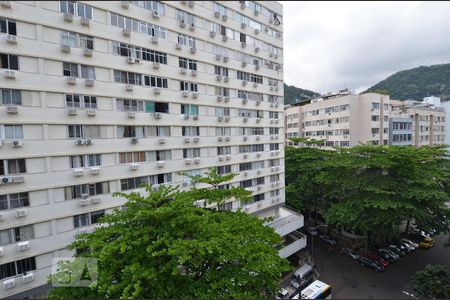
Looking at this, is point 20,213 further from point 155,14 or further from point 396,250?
point 396,250

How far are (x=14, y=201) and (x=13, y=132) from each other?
2.49m

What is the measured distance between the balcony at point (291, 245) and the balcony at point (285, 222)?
64 cm

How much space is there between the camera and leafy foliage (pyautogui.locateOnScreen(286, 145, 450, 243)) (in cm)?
1354

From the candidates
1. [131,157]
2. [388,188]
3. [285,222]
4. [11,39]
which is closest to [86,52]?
[11,39]

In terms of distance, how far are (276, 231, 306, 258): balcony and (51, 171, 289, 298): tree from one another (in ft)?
29.0

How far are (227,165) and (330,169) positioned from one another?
8.72 m

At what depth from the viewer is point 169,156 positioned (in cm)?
1241

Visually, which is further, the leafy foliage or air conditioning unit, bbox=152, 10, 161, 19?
the leafy foliage

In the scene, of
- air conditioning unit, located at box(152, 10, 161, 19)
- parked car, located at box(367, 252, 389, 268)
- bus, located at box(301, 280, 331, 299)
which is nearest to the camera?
air conditioning unit, located at box(152, 10, 161, 19)

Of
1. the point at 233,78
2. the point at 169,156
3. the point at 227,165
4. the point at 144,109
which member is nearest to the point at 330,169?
the point at 227,165

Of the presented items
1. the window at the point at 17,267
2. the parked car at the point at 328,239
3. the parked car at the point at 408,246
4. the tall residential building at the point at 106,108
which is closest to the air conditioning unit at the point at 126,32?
the tall residential building at the point at 106,108

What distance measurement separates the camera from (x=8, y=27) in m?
8.26

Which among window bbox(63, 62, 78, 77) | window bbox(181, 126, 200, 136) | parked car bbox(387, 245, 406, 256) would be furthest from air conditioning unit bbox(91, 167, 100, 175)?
parked car bbox(387, 245, 406, 256)

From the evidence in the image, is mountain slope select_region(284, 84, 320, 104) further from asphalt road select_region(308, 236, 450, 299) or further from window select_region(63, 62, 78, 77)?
window select_region(63, 62, 78, 77)
